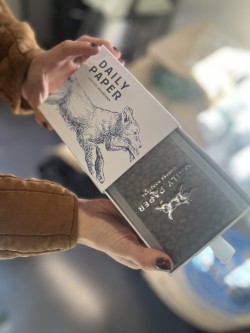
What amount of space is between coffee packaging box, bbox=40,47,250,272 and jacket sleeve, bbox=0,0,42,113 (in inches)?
6.2

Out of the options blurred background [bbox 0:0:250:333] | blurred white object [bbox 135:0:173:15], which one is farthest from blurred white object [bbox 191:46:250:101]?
blurred white object [bbox 135:0:173:15]

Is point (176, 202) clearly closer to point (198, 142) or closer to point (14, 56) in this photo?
point (14, 56)

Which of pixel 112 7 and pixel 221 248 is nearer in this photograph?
pixel 221 248

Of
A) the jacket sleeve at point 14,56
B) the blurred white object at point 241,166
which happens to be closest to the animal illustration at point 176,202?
the jacket sleeve at point 14,56

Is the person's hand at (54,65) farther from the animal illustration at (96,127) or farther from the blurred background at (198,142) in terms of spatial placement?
the blurred background at (198,142)

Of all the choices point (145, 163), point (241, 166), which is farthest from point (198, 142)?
point (145, 163)

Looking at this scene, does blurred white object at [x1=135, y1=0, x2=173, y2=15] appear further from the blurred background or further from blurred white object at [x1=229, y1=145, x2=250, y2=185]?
blurred white object at [x1=229, y1=145, x2=250, y2=185]

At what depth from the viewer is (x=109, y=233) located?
0.60 m

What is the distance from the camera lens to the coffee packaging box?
20.9 inches

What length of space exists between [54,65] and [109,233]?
32cm

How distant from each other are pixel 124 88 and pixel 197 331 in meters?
1.16

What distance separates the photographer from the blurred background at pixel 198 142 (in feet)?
4.11

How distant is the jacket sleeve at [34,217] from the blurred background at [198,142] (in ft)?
2.01

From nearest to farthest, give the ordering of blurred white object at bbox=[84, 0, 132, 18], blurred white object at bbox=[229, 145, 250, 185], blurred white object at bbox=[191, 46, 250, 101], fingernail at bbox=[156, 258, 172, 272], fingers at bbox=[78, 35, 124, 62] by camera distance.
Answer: fingernail at bbox=[156, 258, 172, 272] → fingers at bbox=[78, 35, 124, 62] → blurred white object at bbox=[229, 145, 250, 185] → blurred white object at bbox=[191, 46, 250, 101] → blurred white object at bbox=[84, 0, 132, 18]
